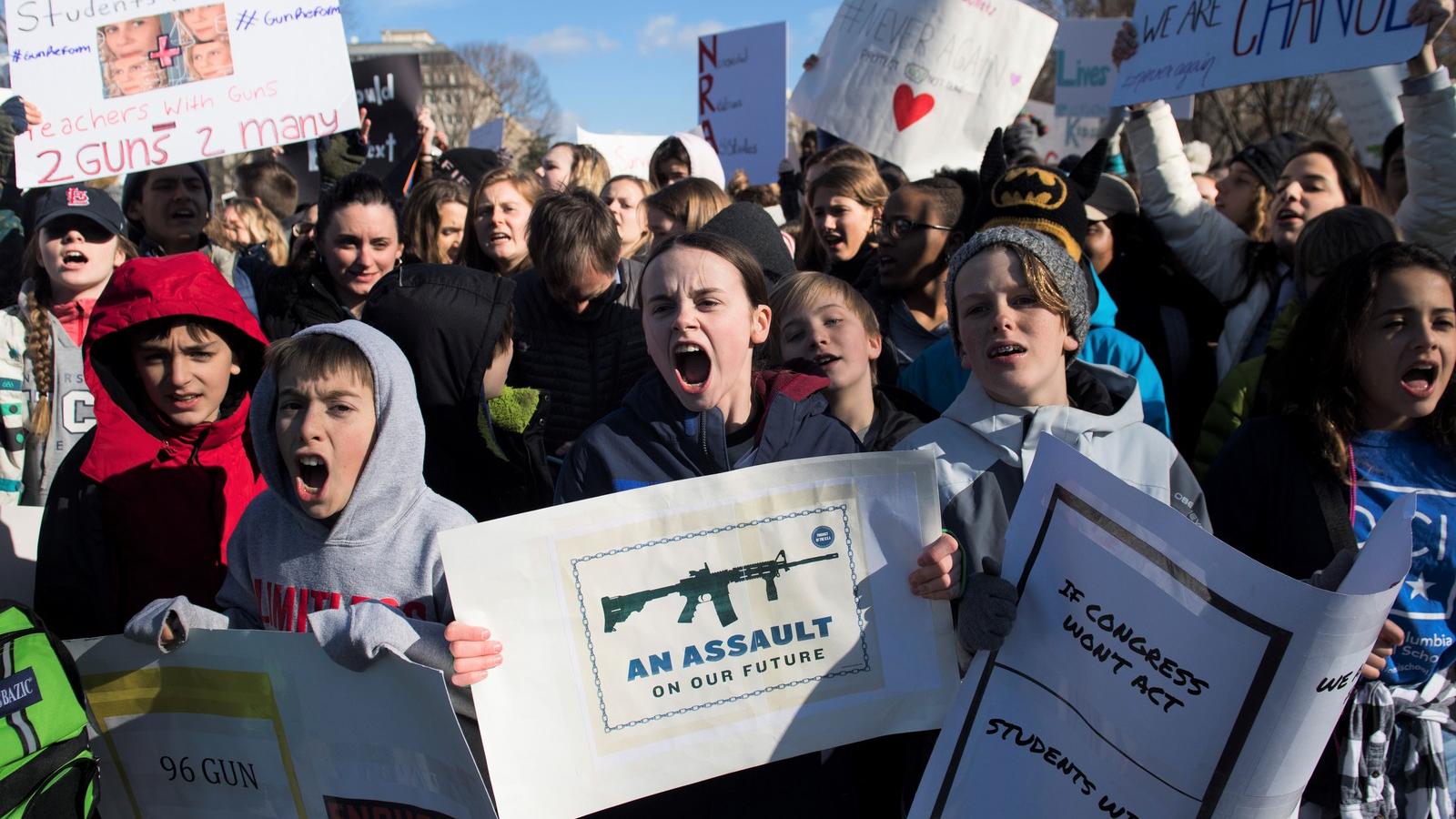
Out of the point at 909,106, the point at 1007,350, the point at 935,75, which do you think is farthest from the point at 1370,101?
the point at 1007,350

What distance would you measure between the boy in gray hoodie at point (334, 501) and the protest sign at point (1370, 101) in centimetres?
602

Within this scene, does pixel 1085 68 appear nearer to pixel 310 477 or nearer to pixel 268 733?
pixel 310 477

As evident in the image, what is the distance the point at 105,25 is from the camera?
15.1ft

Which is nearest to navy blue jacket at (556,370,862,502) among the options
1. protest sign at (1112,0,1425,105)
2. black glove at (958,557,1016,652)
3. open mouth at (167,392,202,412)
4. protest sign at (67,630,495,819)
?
black glove at (958,557,1016,652)

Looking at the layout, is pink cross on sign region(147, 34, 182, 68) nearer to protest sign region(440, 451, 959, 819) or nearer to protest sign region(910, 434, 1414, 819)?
protest sign region(440, 451, 959, 819)

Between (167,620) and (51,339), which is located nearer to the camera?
(167,620)

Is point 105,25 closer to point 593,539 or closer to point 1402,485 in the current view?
point 593,539

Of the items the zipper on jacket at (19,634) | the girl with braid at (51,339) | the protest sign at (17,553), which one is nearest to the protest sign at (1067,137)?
the girl with braid at (51,339)

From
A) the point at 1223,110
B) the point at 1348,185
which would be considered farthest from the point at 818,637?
the point at 1223,110

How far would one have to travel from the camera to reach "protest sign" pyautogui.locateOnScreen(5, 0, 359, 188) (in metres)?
4.50

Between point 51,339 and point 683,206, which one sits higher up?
point 683,206

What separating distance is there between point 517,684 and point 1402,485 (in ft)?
6.58

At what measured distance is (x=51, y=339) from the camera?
13.1 feet

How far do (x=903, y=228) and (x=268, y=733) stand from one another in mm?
2852
